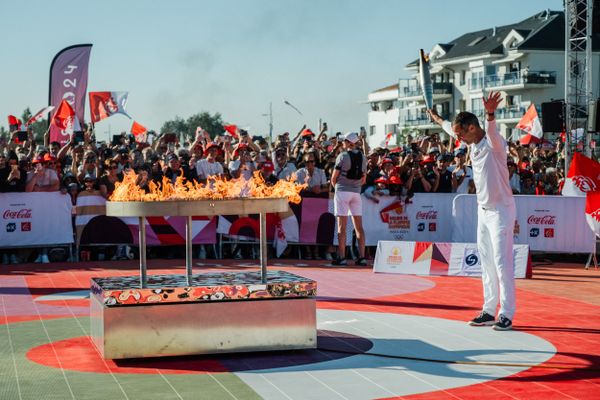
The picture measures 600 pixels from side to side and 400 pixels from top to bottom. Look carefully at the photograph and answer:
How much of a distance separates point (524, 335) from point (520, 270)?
6122 millimetres

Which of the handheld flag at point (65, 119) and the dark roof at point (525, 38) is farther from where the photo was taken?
the dark roof at point (525, 38)

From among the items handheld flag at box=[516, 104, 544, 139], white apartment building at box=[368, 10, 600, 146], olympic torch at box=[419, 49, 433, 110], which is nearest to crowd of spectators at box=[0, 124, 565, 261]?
handheld flag at box=[516, 104, 544, 139]

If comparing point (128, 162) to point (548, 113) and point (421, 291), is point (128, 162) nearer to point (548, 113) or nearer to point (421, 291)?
point (421, 291)

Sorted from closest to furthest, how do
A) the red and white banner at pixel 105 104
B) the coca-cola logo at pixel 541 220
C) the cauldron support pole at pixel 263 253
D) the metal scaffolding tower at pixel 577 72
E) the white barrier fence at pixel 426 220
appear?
the cauldron support pole at pixel 263 253 < the white barrier fence at pixel 426 220 < the coca-cola logo at pixel 541 220 < the metal scaffolding tower at pixel 577 72 < the red and white banner at pixel 105 104

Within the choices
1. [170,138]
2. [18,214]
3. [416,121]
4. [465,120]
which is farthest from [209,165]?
[416,121]

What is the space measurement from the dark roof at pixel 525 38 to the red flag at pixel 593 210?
8101cm

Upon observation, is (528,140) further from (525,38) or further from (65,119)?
(525,38)

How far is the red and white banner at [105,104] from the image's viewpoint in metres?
28.2

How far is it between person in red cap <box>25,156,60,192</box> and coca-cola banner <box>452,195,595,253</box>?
8093mm

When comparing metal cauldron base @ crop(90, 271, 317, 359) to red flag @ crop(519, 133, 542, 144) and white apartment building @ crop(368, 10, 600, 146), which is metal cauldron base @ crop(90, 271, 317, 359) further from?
white apartment building @ crop(368, 10, 600, 146)

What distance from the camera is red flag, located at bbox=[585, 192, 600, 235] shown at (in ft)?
57.8

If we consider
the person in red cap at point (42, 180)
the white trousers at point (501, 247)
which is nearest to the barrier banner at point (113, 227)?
the person in red cap at point (42, 180)

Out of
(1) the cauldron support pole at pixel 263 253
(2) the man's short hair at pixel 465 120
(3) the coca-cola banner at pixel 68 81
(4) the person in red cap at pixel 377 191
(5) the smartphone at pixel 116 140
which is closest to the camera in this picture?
(1) the cauldron support pole at pixel 263 253

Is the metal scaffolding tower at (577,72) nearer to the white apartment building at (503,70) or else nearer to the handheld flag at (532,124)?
the handheld flag at (532,124)
